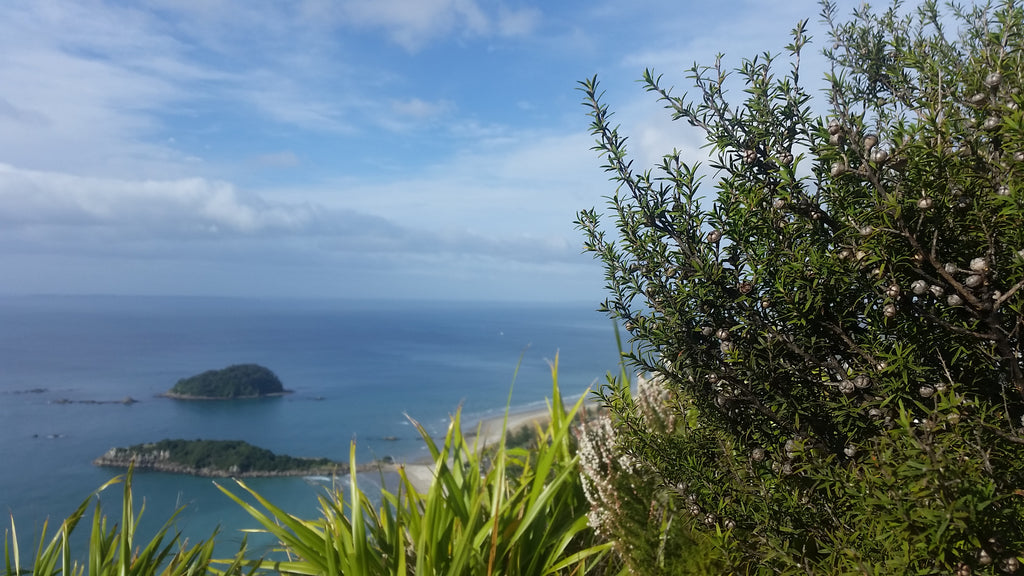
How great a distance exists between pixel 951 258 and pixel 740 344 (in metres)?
0.49

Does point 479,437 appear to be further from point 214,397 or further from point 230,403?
point 214,397

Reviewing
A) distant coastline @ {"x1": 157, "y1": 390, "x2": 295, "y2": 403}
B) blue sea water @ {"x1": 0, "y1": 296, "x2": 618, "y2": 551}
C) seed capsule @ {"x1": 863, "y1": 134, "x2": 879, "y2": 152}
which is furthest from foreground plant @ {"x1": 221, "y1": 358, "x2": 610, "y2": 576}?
distant coastline @ {"x1": 157, "y1": 390, "x2": 295, "y2": 403}

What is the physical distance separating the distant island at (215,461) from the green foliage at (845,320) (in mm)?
25102

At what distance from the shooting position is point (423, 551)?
7.55 feet

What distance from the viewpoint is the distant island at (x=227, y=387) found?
1799 inches

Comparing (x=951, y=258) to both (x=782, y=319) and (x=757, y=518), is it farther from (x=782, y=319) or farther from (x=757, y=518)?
(x=757, y=518)

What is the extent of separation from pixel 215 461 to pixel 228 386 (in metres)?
23.8

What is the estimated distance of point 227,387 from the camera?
47500mm

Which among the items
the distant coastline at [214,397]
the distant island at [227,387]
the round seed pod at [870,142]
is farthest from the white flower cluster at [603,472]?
the distant island at [227,387]

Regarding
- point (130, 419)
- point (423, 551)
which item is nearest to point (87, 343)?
point (130, 419)

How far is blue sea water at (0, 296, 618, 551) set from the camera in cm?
2373

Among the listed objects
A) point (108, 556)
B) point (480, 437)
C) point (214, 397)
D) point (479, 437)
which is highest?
point (479, 437)

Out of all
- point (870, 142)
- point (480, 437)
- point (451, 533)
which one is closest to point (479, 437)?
point (451, 533)

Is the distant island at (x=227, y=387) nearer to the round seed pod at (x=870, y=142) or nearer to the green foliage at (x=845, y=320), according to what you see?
the green foliage at (x=845, y=320)
